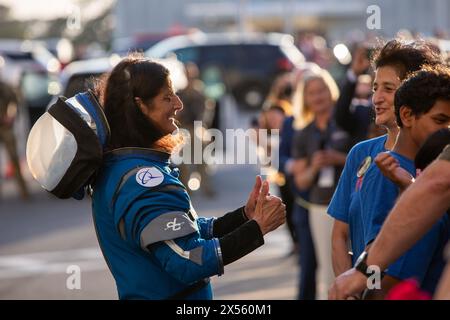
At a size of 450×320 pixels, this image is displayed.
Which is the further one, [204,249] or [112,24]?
[112,24]

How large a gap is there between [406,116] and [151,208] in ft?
3.08

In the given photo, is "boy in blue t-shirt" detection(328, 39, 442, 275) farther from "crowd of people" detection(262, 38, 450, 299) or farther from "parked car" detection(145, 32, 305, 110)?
"parked car" detection(145, 32, 305, 110)

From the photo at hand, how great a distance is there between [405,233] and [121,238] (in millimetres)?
1210

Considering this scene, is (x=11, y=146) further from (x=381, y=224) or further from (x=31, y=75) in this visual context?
(x=381, y=224)

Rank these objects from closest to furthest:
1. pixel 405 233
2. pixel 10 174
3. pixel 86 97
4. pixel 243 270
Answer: pixel 405 233 < pixel 86 97 < pixel 243 270 < pixel 10 174

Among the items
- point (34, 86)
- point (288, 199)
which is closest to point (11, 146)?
point (34, 86)

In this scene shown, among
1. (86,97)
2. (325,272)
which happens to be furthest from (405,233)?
(325,272)

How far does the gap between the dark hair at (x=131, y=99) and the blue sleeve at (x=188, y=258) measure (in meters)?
0.45

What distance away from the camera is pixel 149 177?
3924mm

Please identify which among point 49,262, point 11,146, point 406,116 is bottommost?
point 49,262

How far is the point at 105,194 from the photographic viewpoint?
13.1 ft

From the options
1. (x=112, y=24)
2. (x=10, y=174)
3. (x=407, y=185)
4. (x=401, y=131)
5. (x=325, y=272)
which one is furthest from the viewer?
(x=112, y=24)

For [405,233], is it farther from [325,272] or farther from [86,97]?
[325,272]

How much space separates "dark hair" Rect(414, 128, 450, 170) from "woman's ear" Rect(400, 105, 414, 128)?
23 centimetres
